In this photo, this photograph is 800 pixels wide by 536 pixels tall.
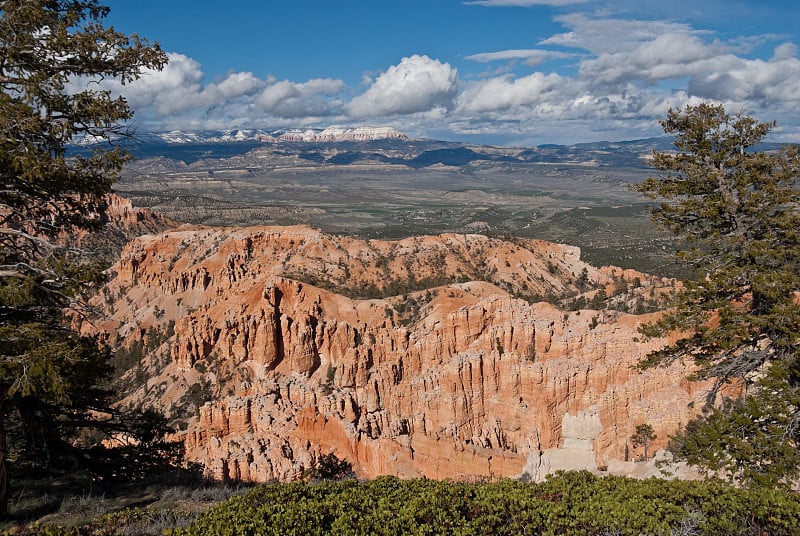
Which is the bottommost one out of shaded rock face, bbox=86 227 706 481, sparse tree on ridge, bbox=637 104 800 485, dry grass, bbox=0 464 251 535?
shaded rock face, bbox=86 227 706 481

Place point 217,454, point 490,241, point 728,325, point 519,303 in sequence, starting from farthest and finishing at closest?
1. point 490,241
2. point 519,303
3. point 217,454
4. point 728,325

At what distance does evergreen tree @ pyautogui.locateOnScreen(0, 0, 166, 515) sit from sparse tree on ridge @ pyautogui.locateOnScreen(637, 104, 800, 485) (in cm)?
1266

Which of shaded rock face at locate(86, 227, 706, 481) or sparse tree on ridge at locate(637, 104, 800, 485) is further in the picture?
shaded rock face at locate(86, 227, 706, 481)

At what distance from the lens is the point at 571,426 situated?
36.5 meters

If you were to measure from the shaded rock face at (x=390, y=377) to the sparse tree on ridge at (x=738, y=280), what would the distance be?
64.2ft

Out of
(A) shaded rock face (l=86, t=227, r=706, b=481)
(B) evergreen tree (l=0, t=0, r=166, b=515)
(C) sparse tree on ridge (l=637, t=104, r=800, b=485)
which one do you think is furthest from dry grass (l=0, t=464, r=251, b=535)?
(A) shaded rock face (l=86, t=227, r=706, b=481)

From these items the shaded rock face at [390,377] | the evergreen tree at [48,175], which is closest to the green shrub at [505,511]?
the evergreen tree at [48,175]

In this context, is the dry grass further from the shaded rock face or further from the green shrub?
the shaded rock face

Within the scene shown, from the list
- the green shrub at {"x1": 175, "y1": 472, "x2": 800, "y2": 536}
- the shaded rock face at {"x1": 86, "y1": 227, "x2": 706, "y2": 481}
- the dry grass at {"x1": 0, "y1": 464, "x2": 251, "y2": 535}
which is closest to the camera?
the green shrub at {"x1": 175, "y1": 472, "x2": 800, "y2": 536}

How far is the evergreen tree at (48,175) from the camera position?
833 centimetres

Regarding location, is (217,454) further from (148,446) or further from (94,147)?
(94,147)

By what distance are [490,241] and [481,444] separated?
5246cm

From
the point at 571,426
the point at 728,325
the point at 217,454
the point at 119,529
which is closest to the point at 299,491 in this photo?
the point at 119,529

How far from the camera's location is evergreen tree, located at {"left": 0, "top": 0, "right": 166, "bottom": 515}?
8.33m
